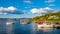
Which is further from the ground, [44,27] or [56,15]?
[56,15]

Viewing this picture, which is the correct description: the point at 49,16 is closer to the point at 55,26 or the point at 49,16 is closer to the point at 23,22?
the point at 55,26

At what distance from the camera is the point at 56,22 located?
492 inches

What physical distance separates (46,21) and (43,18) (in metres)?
1.04

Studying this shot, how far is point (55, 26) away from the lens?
11.8 meters

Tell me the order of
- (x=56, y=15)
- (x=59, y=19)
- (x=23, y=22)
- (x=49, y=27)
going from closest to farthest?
(x=49, y=27) → (x=56, y=15) → (x=59, y=19) → (x=23, y=22)

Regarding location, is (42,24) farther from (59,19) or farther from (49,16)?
(59,19)

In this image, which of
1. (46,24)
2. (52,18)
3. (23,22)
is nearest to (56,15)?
(52,18)

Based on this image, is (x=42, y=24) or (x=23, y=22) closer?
(x=42, y=24)

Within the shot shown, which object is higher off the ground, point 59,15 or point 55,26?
point 59,15

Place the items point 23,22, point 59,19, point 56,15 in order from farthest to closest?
point 23,22, point 59,19, point 56,15

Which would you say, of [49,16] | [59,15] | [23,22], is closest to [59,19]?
[59,15]

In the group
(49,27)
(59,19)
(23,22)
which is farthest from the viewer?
(23,22)

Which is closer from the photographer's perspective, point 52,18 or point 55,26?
point 55,26

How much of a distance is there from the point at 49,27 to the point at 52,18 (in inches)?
50.6
